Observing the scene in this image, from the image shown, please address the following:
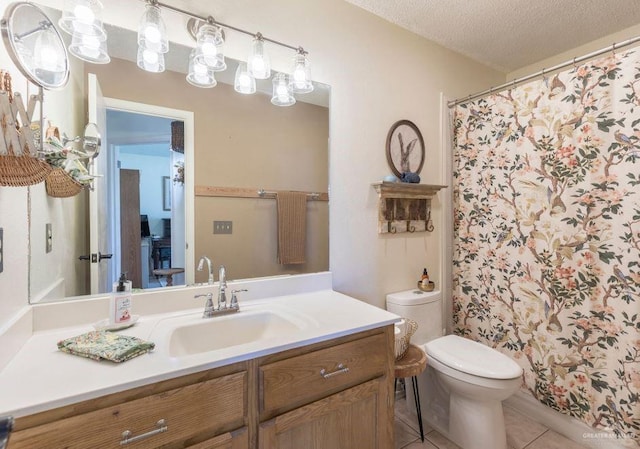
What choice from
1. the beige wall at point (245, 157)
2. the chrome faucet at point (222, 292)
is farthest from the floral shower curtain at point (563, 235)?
the chrome faucet at point (222, 292)

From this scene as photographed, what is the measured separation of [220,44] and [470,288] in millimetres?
2089

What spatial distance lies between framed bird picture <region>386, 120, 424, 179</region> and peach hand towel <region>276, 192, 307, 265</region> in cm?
68

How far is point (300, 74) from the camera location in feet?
5.09

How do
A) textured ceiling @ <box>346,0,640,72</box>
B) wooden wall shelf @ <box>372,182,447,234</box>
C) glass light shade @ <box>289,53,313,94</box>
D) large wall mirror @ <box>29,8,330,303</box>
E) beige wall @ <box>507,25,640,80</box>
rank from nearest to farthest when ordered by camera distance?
1. large wall mirror @ <box>29,8,330,303</box>
2. glass light shade @ <box>289,53,313,94</box>
3. textured ceiling @ <box>346,0,640,72</box>
4. wooden wall shelf @ <box>372,182,447,234</box>
5. beige wall @ <box>507,25,640,80</box>

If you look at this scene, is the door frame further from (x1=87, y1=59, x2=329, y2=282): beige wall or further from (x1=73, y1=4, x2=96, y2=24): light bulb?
(x1=73, y1=4, x2=96, y2=24): light bulb

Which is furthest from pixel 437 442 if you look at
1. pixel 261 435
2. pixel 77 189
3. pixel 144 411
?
pixel 77 189

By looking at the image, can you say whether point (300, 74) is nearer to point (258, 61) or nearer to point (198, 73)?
point (258, 61)

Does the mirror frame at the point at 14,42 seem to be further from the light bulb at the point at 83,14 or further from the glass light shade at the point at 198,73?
the glass light shade at the point at 198,73

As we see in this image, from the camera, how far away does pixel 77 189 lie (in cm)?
116

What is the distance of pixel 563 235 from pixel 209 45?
2017mm

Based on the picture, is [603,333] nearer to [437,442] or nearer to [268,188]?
[437,442]

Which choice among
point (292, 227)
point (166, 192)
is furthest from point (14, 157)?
point (292, 227)

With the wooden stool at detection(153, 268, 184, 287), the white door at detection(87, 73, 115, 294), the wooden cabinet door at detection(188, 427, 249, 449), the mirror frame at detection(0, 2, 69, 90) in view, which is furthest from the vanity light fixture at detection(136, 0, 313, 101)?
the wooden cabinet door at detection(188, 427, 249, 449)

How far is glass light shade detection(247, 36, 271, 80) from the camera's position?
1.44 meters
